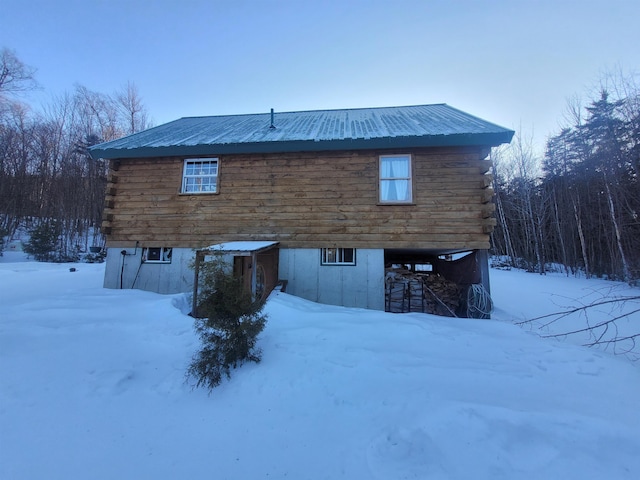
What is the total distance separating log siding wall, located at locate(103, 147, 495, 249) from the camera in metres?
7.38

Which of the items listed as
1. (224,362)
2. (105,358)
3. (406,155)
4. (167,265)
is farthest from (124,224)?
(406,155)

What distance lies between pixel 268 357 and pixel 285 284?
3.87 metres

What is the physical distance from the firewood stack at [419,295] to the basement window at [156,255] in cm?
699

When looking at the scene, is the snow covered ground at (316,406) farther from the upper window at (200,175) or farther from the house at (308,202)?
the upper window at (200,175)

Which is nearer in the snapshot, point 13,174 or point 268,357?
point 268,357

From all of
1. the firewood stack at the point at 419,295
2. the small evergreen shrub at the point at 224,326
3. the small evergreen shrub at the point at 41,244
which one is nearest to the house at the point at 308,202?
the firewood stack at the point at 419,295

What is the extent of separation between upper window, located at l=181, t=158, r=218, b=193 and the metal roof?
1.03 feet

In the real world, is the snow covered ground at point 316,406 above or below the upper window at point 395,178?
below

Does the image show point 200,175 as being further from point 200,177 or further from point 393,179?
point 393,179

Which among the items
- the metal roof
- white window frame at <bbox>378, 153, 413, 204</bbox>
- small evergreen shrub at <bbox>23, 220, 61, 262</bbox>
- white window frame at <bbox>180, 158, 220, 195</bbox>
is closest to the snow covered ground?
→ white window frame at <bbox>378, 153, 413, 204</bbox>

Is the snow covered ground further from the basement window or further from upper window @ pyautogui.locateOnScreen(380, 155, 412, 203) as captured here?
upper window @ pyautogui.locateOnScreen(380, 155, 412, 203)

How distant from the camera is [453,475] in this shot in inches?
79.9

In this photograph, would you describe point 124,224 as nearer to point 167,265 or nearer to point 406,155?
point 167,265

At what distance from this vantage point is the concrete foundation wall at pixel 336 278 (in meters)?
7.43
